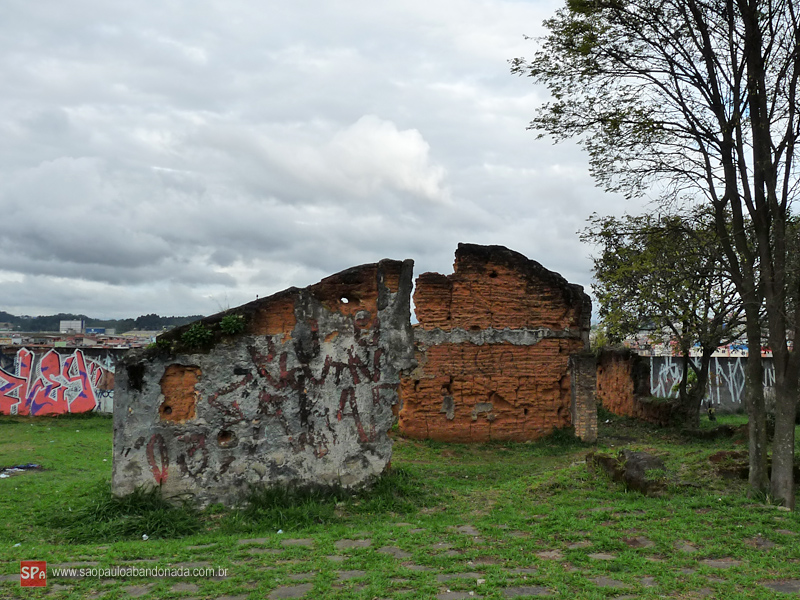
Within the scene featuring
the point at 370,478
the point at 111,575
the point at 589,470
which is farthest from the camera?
the point at 589,470

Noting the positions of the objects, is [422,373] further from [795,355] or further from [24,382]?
[24,382]

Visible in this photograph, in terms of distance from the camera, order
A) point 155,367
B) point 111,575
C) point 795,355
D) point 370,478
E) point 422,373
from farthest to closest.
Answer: point 422,373, point 370,478, point 155,367, point 795,355, point 111,575

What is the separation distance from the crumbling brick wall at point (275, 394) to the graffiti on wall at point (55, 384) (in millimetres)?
12491

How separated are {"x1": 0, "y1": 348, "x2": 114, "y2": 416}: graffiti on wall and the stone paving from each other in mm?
14377

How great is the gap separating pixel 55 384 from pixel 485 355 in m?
13.2

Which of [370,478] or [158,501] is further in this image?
[370,478]

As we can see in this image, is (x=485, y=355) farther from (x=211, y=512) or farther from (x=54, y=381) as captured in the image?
(x=54, y=381)

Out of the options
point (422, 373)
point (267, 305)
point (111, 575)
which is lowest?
point (111, 575)

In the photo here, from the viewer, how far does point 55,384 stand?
61.6ft

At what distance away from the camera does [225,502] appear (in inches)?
321

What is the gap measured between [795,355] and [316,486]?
21.1 feet

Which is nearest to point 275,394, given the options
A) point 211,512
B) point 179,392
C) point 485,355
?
point 179,392

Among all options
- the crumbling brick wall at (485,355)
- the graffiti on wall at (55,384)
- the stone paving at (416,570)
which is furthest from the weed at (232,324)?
the graffiti on wall at (55,384)

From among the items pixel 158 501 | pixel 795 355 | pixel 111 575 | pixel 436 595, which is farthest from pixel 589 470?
pixel 111 575
